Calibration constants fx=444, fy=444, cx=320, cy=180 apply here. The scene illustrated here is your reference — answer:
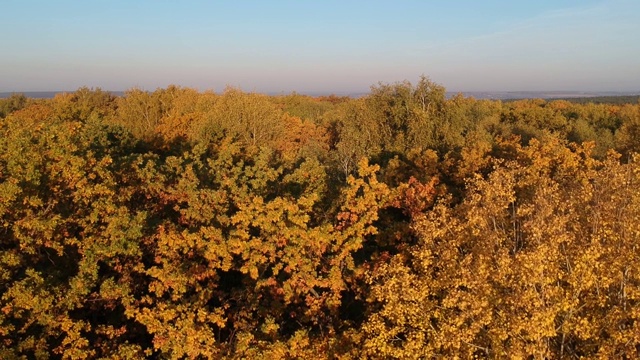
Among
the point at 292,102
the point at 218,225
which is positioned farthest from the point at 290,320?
the point at 292,102

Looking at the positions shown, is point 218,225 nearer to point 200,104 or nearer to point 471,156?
point 471,156

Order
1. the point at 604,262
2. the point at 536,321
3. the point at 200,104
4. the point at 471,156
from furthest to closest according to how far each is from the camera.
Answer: the point at 200,104 → the point at 471,156 → the point at 604,262 → the point at 536,321

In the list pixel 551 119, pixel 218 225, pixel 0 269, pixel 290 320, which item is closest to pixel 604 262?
pixel 290 320

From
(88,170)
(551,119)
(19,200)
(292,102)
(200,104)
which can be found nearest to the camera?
(19,200)

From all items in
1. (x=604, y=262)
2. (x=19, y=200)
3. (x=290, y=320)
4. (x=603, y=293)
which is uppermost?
(x=19, y=200)

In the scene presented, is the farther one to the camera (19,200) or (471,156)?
(471,156)

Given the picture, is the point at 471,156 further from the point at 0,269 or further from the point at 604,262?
the point at 0,269

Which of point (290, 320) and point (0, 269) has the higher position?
point (0, 269)
